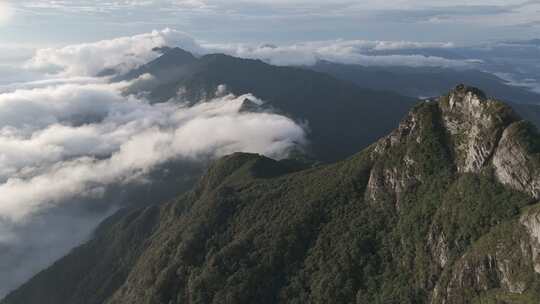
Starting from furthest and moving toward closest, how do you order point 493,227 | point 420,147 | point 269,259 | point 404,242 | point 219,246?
1. point 219,246
2. point 269,259
3. point 420,147
4. point 404,242
5. point 493,227

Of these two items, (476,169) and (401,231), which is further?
(401,231)

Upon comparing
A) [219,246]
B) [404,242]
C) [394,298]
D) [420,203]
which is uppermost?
[420,203]

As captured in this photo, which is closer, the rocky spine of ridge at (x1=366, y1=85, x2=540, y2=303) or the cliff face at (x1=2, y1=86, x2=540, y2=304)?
the rocky spine of ridge at (x1=366, y1=85, x2=540, y2=303)

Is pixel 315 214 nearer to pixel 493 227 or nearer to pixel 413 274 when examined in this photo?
pixel 413 274

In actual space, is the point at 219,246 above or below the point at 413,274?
below

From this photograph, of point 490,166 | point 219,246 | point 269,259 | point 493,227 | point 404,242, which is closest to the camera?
point 493,227

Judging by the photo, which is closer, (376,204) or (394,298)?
(394,298)

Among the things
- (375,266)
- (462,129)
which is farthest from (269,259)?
(462,129)

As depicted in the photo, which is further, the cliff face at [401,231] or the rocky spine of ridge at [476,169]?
the cliff face at [401,231]
